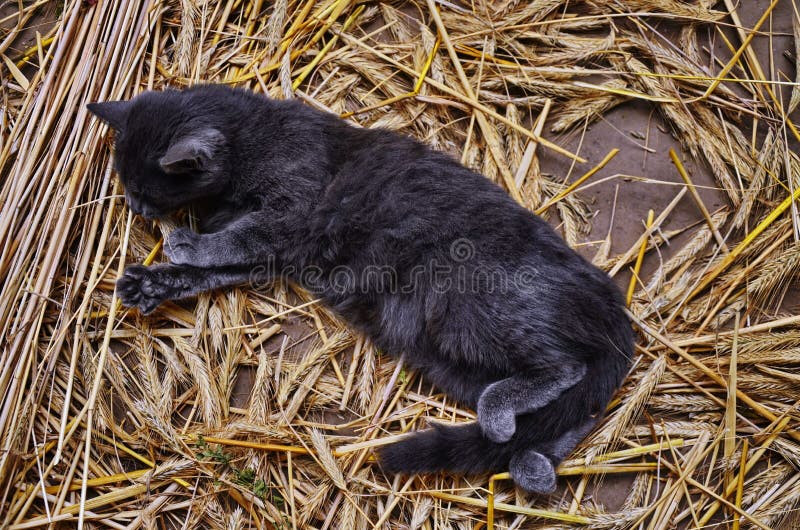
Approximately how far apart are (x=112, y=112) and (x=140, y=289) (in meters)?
0.69

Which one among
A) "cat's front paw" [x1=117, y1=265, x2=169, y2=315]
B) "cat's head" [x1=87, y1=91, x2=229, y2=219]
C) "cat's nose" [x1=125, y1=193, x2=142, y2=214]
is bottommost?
"cat's front paw" [x1=117, y1=265, x2=169, y2=315]

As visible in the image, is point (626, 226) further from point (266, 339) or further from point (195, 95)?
point (195, 95)

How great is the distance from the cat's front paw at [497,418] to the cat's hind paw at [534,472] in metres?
0.10

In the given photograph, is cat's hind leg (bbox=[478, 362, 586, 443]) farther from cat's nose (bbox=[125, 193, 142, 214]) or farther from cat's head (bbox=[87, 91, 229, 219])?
cat's nose (bbox=[125, 193, 142, 214])

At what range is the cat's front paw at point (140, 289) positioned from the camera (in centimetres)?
238

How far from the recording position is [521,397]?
2156mm

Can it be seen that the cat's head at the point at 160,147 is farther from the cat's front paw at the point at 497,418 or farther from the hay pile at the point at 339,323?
the cat's front paw at the point at 497,418

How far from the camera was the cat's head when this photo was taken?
2.32 m

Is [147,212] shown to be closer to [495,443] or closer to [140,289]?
[140,289]

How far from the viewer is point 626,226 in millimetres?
2629

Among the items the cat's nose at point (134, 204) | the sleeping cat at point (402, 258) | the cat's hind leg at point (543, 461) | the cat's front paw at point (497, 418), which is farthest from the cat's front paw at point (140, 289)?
the cat's hind leg at point (543, 461)

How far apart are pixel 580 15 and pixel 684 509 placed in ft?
6.89

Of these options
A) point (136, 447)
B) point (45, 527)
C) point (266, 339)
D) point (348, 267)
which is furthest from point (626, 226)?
point (45, 527)

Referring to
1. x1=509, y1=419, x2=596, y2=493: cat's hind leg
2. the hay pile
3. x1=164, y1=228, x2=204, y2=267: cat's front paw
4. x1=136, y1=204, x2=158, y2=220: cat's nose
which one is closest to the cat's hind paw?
x1=509, y1=419, x2=596, y2=493: cat's hind leg
